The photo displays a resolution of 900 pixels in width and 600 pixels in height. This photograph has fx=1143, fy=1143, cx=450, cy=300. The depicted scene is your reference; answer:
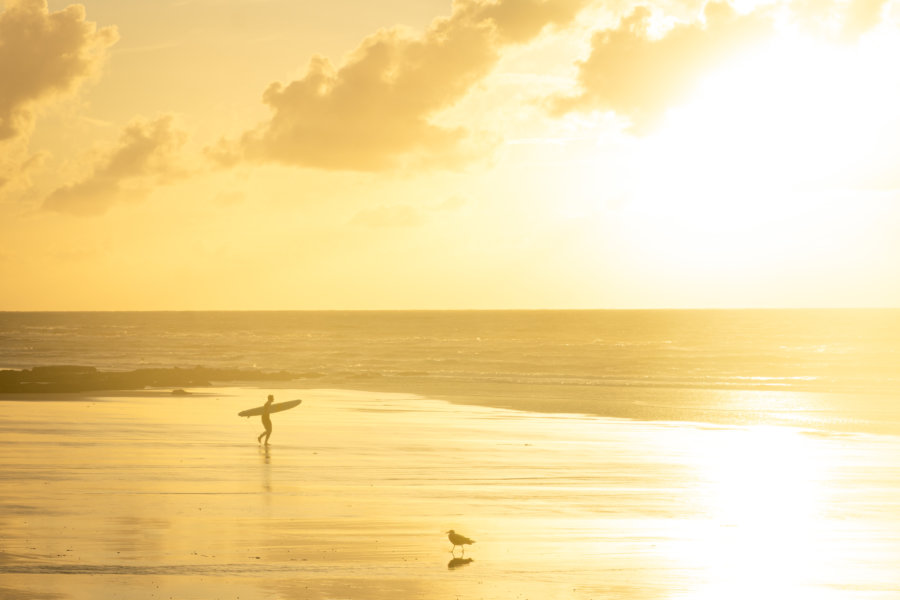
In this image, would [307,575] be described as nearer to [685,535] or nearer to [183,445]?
[685,535]

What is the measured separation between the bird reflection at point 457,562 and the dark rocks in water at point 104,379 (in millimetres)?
42673

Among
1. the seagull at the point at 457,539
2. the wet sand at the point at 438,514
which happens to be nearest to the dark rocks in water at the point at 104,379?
the wet sand at the point at 438,514

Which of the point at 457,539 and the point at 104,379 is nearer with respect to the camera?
the point at 457,539

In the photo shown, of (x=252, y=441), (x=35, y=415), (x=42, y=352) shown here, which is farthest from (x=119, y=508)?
(x=42, y=352)

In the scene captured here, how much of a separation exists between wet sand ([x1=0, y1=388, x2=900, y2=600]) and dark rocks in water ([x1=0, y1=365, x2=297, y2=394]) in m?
21.2

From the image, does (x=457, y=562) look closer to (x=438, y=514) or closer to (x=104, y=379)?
(x=438, y=514)

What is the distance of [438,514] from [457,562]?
13.0ft

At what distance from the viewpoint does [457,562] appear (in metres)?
16.7

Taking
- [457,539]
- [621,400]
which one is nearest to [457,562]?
[457,539]

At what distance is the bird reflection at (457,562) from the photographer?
1645 cm

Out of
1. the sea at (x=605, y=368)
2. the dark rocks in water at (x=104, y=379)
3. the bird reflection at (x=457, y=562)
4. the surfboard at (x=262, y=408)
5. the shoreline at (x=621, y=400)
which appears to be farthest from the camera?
the dark rocks in water at (x=104, y=379)

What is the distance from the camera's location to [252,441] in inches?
1284

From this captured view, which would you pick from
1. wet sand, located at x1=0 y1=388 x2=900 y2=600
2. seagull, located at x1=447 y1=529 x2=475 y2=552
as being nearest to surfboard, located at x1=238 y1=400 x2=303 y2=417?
wet sand, located at x1=0 y1=388 x2=900 y2=600

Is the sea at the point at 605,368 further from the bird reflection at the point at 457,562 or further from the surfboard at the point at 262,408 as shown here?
the bird reflection at the point at 457,562
